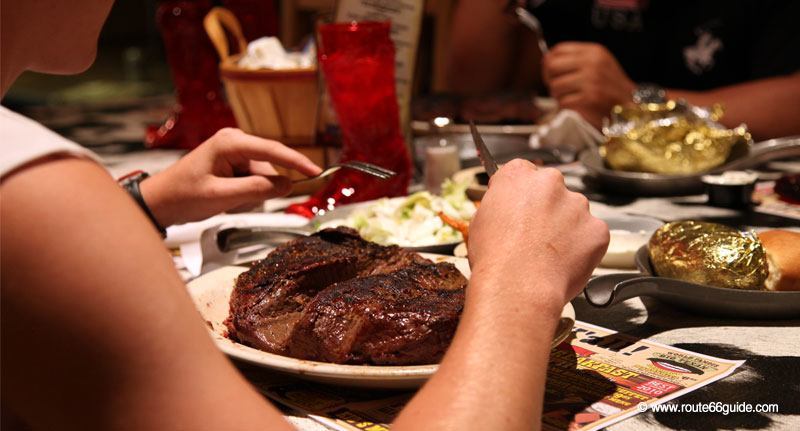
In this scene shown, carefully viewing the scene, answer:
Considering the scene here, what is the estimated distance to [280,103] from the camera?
201cm

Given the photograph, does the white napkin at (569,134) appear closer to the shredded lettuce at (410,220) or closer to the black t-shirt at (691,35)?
the shredded lettuce at (410,220)

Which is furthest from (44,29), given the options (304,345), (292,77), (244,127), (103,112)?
(103,112)

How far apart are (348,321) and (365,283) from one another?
0.08m

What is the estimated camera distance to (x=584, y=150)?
2316 mm

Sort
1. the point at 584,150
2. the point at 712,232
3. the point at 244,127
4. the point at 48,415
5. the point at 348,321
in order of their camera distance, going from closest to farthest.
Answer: the point at 48,415
the point at 348,321
the point at 712,232
the point at 244,127
the point at 584,150

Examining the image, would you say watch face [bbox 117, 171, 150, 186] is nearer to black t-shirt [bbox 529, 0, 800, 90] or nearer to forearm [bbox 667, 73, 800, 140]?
forearm [bbox 667, 73, 800, 140]

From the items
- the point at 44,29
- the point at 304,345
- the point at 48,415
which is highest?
the point at 44,29

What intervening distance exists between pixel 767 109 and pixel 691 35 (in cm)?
69

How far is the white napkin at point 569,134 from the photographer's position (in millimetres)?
2338

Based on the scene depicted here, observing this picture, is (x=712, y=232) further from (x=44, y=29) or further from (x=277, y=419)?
(x=44, y=29)

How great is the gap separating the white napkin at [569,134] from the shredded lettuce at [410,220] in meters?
0.78

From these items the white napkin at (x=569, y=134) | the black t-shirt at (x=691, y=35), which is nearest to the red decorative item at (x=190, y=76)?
the white napkin at (x=569, y=134)

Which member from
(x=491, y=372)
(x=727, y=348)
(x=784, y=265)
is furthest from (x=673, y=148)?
(x=491, y=372)

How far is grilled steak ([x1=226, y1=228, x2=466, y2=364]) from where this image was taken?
0.89 m
